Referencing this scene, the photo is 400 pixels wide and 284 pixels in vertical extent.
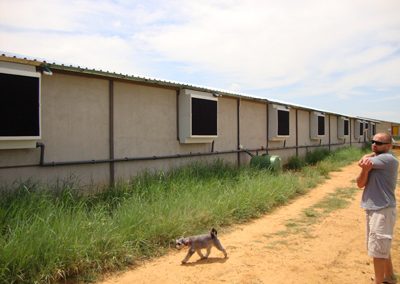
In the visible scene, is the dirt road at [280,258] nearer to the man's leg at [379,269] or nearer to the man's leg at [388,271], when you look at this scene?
the man's leg at [388,271]

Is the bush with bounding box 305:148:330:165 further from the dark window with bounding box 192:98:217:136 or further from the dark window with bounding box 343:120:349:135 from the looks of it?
the dark window with bounding box 192:98:217:136

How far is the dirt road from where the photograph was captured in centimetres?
454

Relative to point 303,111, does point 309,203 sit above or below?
below

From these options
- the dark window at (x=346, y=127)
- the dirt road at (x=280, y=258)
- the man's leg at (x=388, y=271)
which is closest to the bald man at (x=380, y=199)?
the man's leg at (x=388, y=271)

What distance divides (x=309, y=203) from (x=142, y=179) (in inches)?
155

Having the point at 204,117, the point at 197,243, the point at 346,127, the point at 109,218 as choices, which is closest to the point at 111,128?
the point at 109,218

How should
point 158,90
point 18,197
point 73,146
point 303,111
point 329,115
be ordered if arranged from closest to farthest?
point 18,197 → point 73,146 → point 158,90 → point 303,111 → point 329,115

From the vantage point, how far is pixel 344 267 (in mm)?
4938

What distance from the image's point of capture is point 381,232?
4.07 m

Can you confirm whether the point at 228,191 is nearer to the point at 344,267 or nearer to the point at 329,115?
the point at 344,267

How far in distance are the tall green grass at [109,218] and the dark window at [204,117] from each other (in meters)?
1.13

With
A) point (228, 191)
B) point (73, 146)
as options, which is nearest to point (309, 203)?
point (228, 191)

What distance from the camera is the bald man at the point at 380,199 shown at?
407 centimetres

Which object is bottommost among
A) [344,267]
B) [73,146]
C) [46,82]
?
[344,267]
